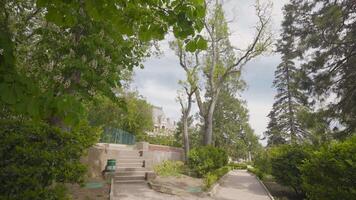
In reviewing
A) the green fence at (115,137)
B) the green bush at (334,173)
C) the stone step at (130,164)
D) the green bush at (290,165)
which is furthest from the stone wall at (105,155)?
the green bush at (334,173)

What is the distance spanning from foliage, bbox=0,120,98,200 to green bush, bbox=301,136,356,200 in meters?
6.72

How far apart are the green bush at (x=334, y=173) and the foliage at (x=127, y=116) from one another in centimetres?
1921

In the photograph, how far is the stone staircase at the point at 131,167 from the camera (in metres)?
13.7

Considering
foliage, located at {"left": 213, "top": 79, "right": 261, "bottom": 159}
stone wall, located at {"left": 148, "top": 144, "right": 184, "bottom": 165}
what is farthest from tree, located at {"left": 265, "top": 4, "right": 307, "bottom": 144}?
stone wall, located at {"left": 148, "top": 144, "right": 184, "bottom": 165}

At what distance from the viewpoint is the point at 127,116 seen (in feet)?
89.8

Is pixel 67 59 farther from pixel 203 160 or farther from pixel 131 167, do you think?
pixel 203 160

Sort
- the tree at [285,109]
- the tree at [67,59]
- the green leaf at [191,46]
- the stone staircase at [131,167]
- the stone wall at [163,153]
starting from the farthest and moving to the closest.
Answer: the tree at [285,109] < the stone wall at [163,153] < the stone staircase at [131,167] < the green leaf at [191,46] < the tree at [67,59]

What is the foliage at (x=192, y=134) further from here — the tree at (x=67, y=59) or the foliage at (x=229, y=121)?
the tree at (x=67, y=59)

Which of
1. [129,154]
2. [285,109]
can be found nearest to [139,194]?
[129,154]

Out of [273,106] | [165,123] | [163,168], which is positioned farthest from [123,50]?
[165,123]

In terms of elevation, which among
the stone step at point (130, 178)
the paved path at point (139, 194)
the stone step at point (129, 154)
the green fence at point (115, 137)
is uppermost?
the green fence at point (115, 137)

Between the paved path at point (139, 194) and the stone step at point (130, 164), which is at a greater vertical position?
the stone step at point (130, 164)

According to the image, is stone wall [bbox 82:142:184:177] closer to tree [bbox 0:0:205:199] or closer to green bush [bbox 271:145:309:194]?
tree [bbox 0:0:205:199]

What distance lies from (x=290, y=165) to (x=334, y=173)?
567 centimetres
